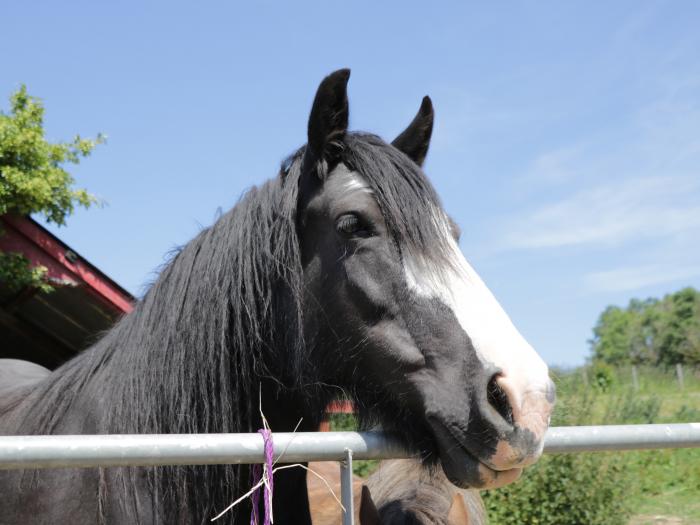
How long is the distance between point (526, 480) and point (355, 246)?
6463mm

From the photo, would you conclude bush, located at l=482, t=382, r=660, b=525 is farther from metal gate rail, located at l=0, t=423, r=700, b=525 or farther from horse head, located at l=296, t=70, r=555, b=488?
horse head, located at l=296, t=70, r=555, b=488

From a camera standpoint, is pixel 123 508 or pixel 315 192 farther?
pixel 315 192

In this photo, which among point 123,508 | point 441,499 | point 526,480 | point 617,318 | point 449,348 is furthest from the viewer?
point 617,318

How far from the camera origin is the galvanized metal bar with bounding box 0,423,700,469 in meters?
1.31

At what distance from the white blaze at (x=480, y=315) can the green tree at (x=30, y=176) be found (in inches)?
231

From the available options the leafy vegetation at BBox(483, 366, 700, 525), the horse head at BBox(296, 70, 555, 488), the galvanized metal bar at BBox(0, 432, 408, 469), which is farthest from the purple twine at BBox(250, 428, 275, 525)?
the leafy vegetation at BBox(483, 366, 700, 525)

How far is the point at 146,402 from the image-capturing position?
6.59 feet

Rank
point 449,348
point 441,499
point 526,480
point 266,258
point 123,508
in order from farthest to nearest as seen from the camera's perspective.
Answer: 1. point 526,480
2. point 441,499
3. point 266,258
4. point 123,508
5. point 449,348

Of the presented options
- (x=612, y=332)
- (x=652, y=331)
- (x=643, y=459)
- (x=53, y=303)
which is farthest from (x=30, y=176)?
(x=612, y=332)

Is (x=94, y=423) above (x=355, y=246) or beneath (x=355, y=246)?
beneath

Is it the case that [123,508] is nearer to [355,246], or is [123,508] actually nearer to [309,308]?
[309,308]

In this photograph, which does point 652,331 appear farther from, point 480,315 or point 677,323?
point 480,315

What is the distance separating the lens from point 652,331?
2904 inches

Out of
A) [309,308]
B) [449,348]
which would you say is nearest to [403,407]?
[449,348]
